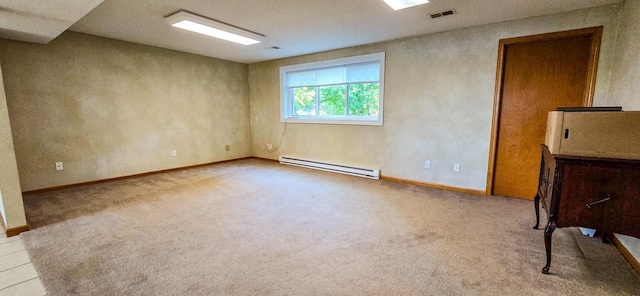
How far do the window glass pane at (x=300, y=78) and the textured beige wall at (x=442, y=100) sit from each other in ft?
1.49

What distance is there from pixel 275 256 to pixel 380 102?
303 cm

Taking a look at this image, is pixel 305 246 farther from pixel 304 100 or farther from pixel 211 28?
pixel 304 100

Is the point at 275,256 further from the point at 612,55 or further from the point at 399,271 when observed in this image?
the point at 612,55

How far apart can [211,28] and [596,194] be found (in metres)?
4.02

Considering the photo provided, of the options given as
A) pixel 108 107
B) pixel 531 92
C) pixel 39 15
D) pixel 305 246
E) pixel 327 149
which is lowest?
pixel 305 246

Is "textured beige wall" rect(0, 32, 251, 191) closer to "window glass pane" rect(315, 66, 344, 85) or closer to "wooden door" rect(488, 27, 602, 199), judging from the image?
"window glass pane" rect(315, 66, 344, 85)

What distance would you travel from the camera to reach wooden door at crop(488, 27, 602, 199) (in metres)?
2.95

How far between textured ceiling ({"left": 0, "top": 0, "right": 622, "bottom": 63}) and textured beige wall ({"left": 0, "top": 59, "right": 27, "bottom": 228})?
100cm

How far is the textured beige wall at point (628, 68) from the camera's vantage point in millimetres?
2100

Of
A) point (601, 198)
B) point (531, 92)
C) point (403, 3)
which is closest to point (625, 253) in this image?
point (601, 198)

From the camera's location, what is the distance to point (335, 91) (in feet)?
16.2

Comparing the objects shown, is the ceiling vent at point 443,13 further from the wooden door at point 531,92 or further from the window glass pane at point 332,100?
the window glass pane at point 332,100

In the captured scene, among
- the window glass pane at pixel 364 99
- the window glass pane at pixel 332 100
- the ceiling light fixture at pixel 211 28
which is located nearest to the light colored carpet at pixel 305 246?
the window glass pane at pixel 364 99

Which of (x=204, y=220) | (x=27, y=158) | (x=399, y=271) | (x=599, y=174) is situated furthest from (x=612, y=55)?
(x=27, y=158)
